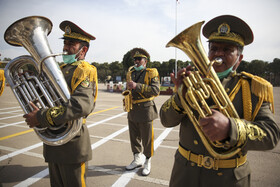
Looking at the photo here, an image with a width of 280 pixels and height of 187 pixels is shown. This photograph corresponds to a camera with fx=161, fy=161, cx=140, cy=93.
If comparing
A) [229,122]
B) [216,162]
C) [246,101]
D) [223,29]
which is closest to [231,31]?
Answer: [223,29]

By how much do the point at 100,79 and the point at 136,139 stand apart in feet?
213

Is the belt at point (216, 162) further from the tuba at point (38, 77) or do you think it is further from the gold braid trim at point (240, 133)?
the tuba at point (38, 77)

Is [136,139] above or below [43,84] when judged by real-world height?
below

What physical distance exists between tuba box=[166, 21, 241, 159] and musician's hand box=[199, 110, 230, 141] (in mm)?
61

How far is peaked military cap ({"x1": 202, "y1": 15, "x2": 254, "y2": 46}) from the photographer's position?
154 cm

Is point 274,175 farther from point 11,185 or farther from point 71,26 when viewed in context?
point 11,185

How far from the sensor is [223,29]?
157 cm

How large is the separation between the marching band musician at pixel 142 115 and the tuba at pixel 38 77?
1.87 m

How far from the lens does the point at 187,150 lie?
162cm

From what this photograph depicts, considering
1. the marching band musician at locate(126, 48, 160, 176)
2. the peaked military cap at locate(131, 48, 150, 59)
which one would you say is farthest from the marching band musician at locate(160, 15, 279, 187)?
the peaked military cap at locate(131, 48, 150, 59)

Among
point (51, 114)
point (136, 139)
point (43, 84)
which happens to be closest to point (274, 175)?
point (136, 139)

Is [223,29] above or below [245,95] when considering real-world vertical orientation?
above

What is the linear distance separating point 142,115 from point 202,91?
2.51 meters

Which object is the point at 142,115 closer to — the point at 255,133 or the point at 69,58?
the point at 69,58
